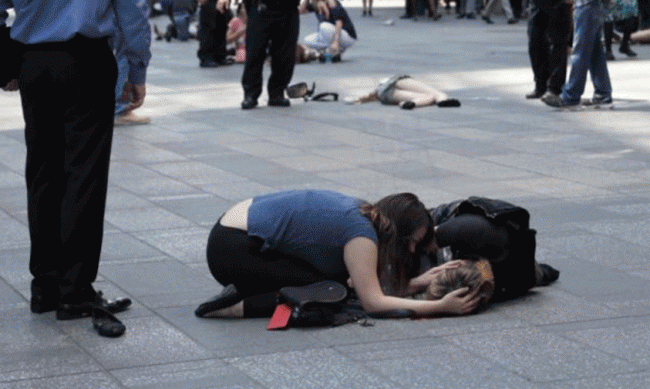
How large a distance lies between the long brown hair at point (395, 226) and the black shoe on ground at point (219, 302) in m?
0.58

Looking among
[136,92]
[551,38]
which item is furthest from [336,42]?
[136,92]

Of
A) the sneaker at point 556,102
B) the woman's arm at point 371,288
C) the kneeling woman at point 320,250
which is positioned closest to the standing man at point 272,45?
the sneaker at point 556,102

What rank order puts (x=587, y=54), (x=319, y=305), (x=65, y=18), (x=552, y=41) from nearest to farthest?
(x=65, y=18)
(x=319, y=305)
(x=587, y=54)
(x=552, y=41)

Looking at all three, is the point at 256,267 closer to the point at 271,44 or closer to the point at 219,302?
the point at 219,302

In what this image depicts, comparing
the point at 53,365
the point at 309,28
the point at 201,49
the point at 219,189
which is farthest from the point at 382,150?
Result: the point at 309,28

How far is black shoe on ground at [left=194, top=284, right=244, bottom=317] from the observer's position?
5.70 meters

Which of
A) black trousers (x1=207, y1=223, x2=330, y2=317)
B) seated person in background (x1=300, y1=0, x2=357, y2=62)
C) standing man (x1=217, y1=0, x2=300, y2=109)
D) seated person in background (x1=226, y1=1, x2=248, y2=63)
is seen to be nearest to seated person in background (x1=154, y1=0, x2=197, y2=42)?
seated person in background (x1=226, y1=1, x2=248, y2=63)

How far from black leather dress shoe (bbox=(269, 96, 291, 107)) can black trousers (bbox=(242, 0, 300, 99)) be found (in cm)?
4

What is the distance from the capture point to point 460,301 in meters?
5.67

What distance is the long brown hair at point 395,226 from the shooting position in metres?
5.62

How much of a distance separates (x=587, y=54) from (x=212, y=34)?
757 cm

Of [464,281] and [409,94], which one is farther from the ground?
[464,281]

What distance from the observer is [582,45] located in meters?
13.1

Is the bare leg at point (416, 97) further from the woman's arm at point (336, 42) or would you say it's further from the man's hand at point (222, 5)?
the woman's arm at point (336, 42)
